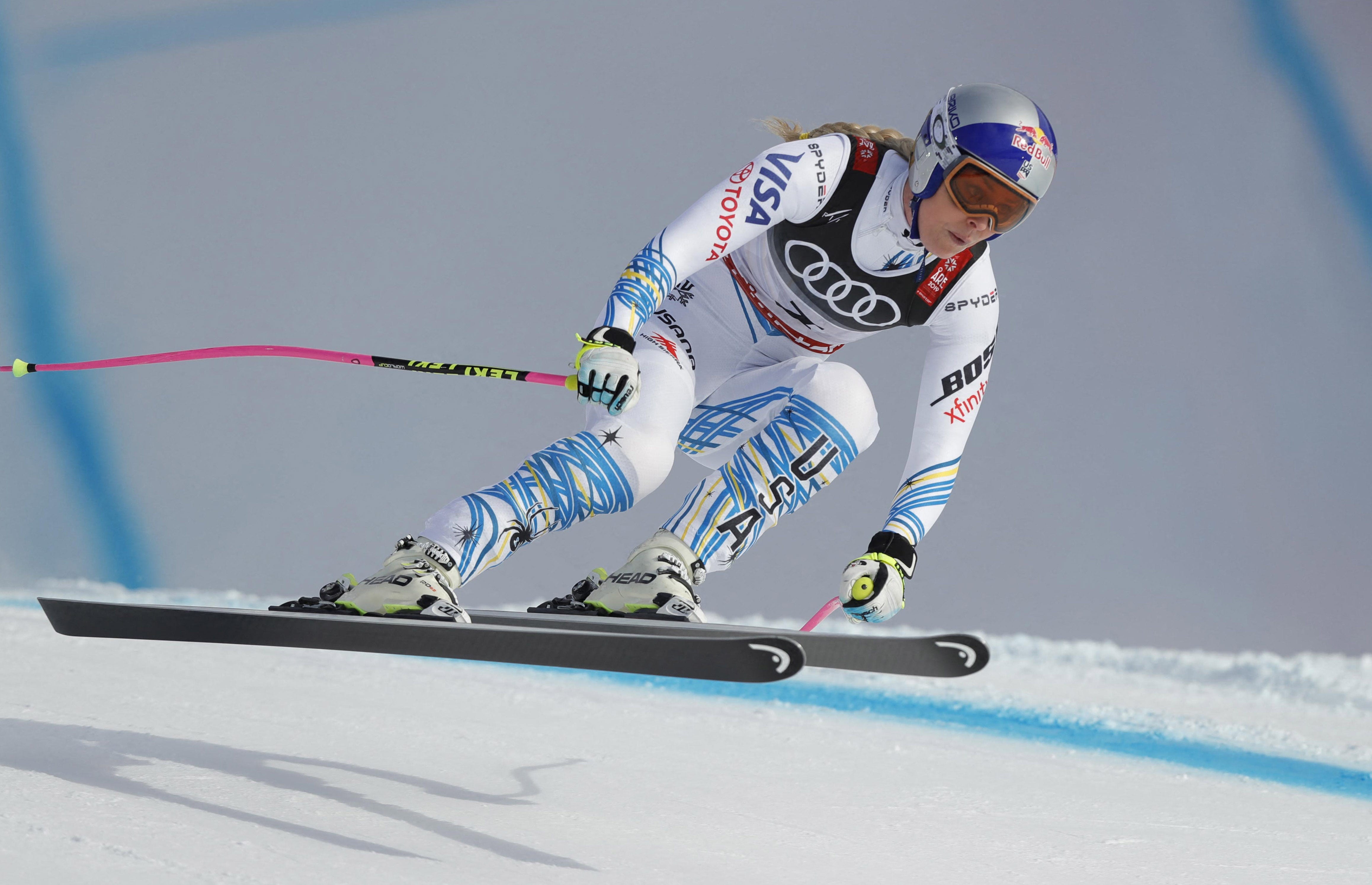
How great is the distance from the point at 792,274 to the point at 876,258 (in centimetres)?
23

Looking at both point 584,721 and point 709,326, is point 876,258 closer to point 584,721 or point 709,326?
point 709,326

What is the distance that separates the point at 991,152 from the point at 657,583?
1.23 metres

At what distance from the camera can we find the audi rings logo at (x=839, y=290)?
9.04ft

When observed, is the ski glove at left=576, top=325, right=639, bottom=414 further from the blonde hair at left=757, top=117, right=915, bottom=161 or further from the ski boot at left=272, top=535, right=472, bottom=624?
the blonde hair at left=757, top=117, right=915, bottom=161

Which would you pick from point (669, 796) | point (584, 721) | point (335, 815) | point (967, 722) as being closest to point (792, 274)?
point (669, 796)

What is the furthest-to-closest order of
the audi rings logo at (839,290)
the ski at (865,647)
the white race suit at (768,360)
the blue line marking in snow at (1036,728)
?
the blue line marking in snow at (1036,728) → the audi rings logo at (839,290) → the white race suit at (768,360) → the ski at (865,647)

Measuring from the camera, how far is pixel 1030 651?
667cm

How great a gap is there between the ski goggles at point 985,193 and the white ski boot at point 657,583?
105 cm

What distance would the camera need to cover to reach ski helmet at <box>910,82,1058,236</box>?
2.45m

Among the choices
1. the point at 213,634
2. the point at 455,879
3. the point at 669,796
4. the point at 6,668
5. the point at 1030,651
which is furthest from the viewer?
the point at 1030,651

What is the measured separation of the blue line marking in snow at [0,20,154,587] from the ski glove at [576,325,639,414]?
23.3 feet

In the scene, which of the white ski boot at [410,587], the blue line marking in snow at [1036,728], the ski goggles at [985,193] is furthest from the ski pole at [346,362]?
the blue line marking in snow at [1036,728]

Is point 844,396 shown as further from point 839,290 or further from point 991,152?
point 991,152

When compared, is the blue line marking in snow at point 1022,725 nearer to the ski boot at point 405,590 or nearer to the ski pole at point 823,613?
the ski pole at point 823,613
